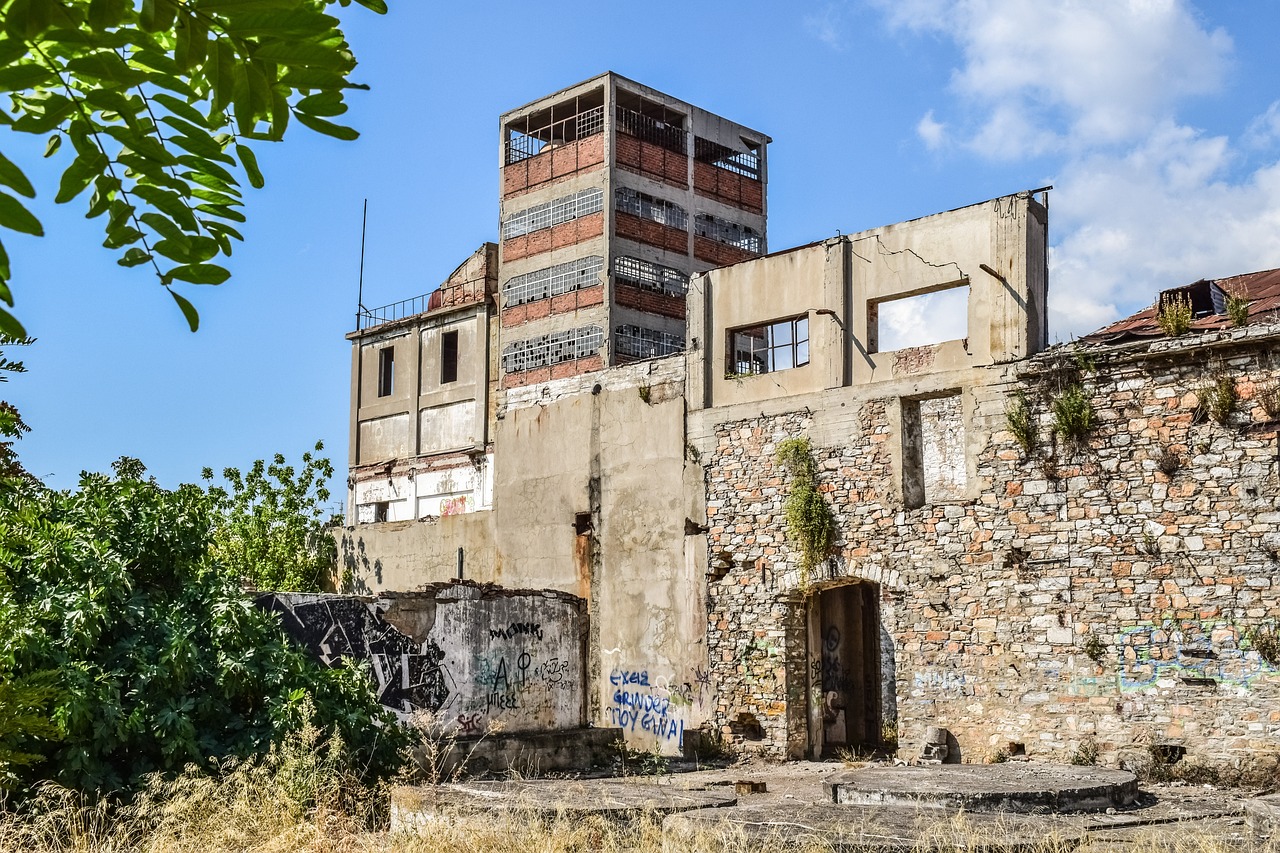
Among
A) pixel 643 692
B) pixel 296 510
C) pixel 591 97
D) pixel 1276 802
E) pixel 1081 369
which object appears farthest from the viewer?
pixel 591 97

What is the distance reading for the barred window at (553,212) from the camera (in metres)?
30.4

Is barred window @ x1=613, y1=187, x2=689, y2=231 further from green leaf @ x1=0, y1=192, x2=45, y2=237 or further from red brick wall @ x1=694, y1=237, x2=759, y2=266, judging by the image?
green leaf @ x1=0, y1=192, x2=45, y2=237

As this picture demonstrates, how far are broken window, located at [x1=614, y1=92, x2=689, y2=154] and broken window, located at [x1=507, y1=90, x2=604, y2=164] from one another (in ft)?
1.98

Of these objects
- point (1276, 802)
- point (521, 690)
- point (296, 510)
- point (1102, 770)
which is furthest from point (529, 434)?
point (1276, 802)

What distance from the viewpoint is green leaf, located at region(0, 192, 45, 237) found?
2.40 meters

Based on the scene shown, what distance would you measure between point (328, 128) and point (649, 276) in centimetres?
2809

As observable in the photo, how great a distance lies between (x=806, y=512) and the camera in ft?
55.7

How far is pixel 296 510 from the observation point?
1098 inches

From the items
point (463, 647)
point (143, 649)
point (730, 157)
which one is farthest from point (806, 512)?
point (730, 157)

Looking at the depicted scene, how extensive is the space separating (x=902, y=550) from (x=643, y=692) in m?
4.80

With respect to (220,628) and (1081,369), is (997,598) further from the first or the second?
(220,628)

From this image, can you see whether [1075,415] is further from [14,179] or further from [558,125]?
[558,125]

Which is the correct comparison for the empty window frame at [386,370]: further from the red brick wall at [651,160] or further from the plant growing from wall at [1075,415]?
the plant growing from wall at [1075,415]

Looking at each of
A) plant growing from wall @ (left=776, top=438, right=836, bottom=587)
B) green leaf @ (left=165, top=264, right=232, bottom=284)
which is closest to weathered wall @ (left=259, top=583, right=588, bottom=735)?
plant growing from wall @ (left=776, top=438, right=836, bottom=587)
